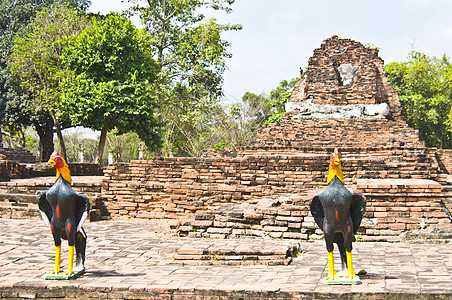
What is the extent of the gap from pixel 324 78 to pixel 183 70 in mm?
8070

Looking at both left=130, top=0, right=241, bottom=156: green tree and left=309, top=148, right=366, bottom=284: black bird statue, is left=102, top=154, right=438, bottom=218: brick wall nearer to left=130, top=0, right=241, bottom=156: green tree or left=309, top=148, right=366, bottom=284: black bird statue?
left=309, top=148, right=366, bottom=284: black bird statue

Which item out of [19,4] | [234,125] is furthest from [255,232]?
[19,4]

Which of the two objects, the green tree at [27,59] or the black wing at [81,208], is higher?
the green tree at [27,59]

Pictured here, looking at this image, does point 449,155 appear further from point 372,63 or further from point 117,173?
point 117,173

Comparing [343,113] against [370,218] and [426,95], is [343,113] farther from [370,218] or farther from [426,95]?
[426,95]

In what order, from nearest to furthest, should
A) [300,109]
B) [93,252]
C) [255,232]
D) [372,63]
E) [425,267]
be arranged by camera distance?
[425,267]
[93,252]
[255,232]
[300,109]
[372,63]

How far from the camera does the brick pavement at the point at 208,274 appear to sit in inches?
170

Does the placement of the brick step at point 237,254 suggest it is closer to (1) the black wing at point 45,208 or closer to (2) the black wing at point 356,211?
(2) the black wing at point 356,211

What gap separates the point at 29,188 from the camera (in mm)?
10477

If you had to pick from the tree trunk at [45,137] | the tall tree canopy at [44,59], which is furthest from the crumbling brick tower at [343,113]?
the tree trunk at [45,137]

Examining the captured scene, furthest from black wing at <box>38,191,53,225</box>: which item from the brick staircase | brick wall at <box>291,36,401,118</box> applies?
brick wall at <box>291,36,401,118</box>

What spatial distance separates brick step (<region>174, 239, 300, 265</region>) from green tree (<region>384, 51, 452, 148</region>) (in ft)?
72.5

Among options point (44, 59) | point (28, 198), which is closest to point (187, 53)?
point (44, 59)

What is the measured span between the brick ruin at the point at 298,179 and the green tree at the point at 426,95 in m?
12.1
